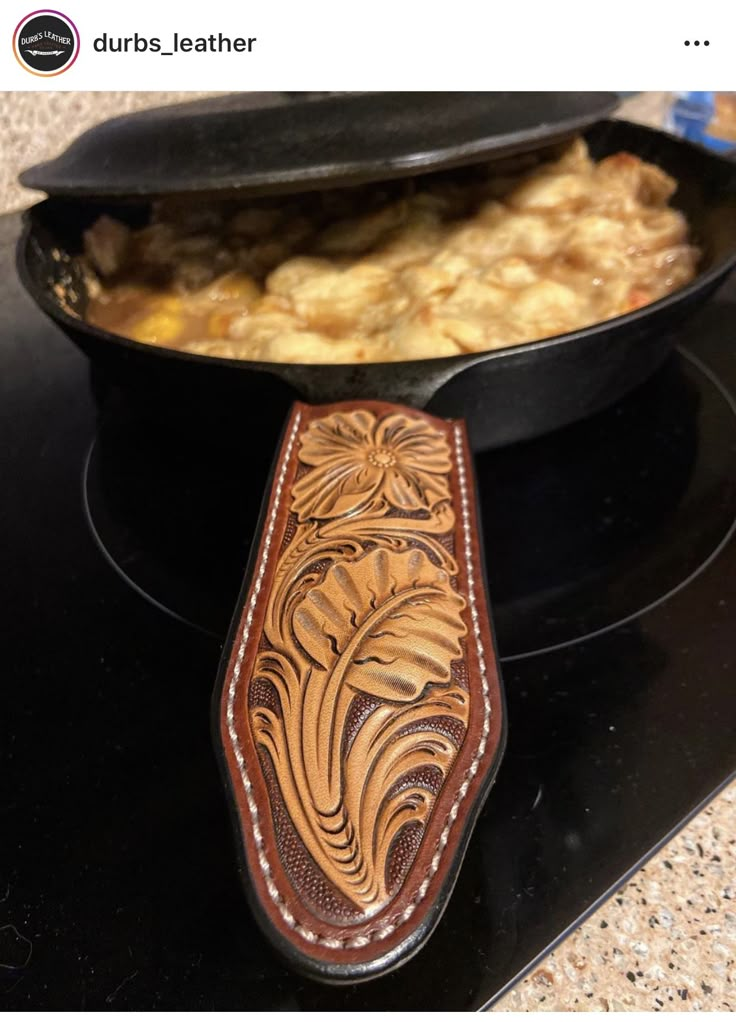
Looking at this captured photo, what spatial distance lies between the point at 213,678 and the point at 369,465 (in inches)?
9.6

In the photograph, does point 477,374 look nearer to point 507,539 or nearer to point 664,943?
point 507,539

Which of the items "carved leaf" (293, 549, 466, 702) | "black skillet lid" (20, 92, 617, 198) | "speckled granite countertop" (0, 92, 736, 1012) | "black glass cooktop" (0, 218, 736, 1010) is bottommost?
"speckled granite countertop" (0, 92, 736, 1012)

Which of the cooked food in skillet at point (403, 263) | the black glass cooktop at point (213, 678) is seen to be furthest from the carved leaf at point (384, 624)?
the cooked food in skillet at point (403, 263)

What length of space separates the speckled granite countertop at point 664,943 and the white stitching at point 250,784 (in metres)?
0.18

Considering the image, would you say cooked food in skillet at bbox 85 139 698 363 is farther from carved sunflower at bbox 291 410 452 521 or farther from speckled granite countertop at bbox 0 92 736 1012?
speckled granite countertop at bbox 0 92 736 1012

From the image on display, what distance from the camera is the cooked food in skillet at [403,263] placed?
922 mm

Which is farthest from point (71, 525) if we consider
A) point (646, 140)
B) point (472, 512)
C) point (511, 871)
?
point (646, 140)

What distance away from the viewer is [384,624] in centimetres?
56

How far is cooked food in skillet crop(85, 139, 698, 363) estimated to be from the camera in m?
0.92

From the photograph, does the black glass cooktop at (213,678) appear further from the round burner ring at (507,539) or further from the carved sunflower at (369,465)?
the carved sunflower at (369,465)

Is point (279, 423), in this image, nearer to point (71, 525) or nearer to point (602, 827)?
point (71, 525)
